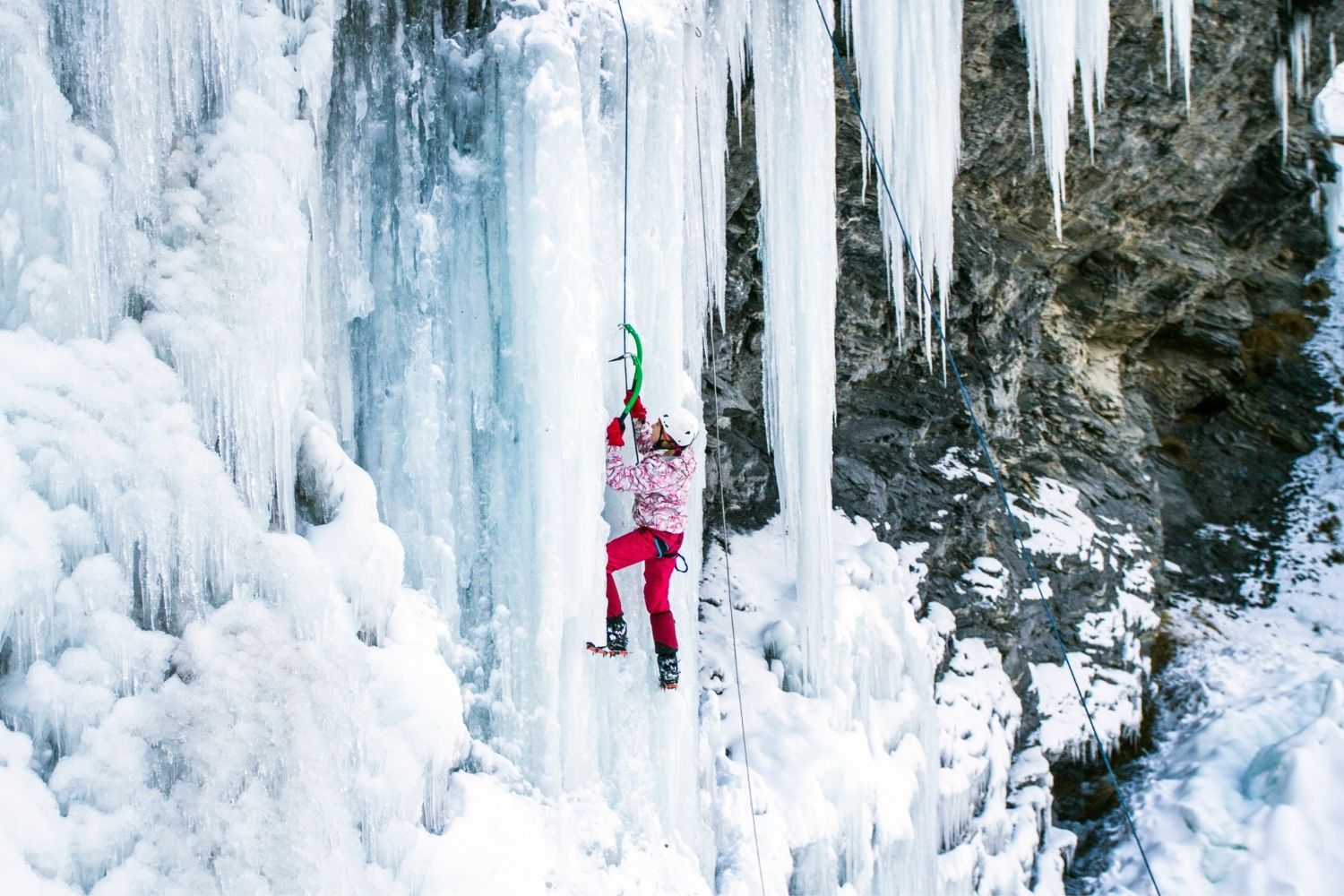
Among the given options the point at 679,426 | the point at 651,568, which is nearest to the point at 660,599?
the point at 651,568

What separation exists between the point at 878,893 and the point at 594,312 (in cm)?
344

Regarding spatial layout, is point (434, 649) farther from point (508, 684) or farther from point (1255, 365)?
Answer: point (1255, 365)

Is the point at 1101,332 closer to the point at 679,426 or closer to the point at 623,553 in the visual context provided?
the point at 679,426

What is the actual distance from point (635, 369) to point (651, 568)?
2.39 ft

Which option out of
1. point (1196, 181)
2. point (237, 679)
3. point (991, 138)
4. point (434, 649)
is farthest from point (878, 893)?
point (1196, 181)

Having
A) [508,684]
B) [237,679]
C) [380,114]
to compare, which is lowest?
[508,684]

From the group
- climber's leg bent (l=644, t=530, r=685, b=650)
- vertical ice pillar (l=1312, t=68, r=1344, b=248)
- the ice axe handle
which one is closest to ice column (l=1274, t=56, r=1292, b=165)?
vertical ice pillar (l=1312, t=68, r=1344, b=248)

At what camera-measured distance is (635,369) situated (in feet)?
12.8

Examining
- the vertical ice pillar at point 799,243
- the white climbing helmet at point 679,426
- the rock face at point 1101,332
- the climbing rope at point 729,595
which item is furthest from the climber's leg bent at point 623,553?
the rock face at point 1101,332

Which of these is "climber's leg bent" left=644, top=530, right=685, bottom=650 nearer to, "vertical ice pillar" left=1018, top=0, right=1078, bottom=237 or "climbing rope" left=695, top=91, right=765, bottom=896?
"climbing rope" left=695, top=91, right=765, bottom=896

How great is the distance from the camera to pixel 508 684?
11.8 ft

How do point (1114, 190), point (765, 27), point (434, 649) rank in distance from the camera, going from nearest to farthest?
point (434, 649), point (765, 27), point (1114, 190)

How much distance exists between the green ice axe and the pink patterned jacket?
12 centimetres

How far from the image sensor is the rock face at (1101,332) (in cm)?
711
